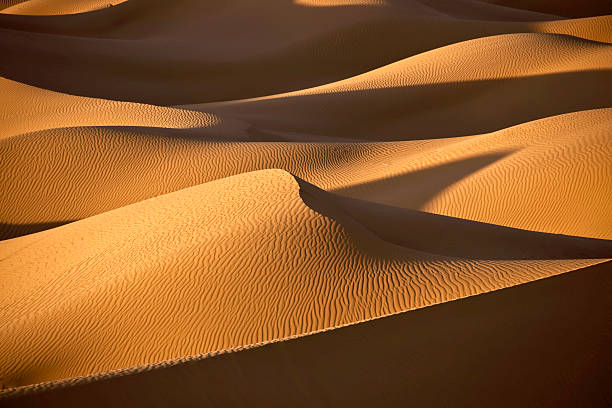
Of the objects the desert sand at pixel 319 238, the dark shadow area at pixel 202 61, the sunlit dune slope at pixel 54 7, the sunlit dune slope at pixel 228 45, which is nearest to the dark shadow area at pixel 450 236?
the desert sand at pixel 319 238

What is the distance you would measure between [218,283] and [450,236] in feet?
7.91

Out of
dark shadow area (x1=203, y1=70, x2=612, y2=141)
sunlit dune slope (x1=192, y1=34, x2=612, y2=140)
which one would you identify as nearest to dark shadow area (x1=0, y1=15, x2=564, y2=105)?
sunlit dune slope (x1=192, y1=34, x2=612, y2=140)

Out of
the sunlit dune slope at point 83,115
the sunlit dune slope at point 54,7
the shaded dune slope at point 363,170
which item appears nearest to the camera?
the shaded dune slope at point 363,170

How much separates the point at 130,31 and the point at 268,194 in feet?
61.7

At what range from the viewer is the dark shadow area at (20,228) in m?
8.44

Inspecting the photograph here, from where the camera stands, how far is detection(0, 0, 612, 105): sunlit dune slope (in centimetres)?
1644

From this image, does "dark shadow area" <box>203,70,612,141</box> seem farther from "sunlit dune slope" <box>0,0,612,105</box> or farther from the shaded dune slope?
"sunlit dune slope" <box>0,0,612,105</box>

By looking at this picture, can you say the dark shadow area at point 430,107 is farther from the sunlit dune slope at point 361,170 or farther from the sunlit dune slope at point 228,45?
the sunlit dune slope at point 228,45

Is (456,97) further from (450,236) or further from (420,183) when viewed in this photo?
(450,236)

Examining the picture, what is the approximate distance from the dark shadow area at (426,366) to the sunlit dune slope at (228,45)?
1263cm

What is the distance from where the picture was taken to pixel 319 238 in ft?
16.5

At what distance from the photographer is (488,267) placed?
4.88 m

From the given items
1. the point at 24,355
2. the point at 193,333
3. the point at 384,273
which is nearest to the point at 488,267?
the point at 384,273

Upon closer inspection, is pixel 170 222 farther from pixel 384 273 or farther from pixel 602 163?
pixel 602 163
